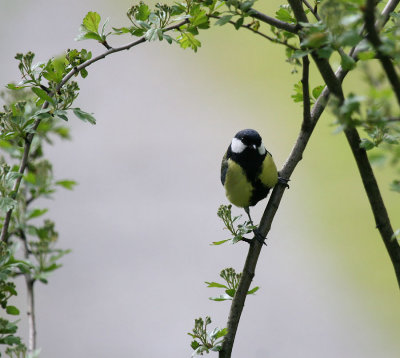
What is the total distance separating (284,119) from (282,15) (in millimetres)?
4135

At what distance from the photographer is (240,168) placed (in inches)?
90.5

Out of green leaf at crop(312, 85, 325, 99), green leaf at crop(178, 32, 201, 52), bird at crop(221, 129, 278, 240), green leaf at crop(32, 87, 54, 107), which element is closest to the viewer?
green leaf at crop(32, 87, 54, 107)

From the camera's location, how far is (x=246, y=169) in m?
2.26

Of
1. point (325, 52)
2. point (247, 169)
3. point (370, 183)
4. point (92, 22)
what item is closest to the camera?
point (325, 52)

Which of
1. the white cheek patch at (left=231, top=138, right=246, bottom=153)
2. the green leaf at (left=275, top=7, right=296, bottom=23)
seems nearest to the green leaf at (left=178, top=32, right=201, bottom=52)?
the green leaf at (left=275, top=7, right=296, bottom=23)

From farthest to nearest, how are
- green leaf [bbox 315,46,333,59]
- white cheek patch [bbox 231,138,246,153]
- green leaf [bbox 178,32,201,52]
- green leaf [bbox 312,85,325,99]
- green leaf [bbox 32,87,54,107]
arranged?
white cheek patch [bbox 231,138,246,153], green leaf [bbox 312,85,325,99], green leaf [bbox 178,32,201,52], green leaf [bbox 32,87,54,107], green leaf [bbox 315,46,333,59]

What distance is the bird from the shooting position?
7.20ft

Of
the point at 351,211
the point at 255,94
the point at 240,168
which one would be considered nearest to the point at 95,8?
the point at 255,94

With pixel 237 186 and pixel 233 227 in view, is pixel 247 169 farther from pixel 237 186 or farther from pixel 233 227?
pixel 233 227

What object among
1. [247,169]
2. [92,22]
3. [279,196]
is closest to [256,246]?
[279,196]

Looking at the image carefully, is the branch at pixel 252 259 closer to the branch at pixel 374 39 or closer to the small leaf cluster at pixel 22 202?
the small leaf cluster at pixel 22 202

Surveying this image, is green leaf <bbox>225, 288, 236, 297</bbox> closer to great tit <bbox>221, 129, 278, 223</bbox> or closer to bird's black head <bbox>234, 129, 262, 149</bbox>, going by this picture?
great tit <bbox>221, 129, 278, 223</bbox>

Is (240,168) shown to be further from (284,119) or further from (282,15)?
(284,119)

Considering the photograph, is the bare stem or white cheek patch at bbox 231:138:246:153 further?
white cheek patch at bbox 231:138:246:153
